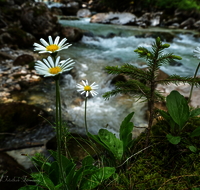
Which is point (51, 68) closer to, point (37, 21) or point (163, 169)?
point (163, 169)

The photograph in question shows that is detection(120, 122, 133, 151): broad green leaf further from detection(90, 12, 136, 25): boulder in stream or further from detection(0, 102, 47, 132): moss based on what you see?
detection(90, 12, 136, 25): boulder in stream

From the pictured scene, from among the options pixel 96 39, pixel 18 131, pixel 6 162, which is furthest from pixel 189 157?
pixel 96 39

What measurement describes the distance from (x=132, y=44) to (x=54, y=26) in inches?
170

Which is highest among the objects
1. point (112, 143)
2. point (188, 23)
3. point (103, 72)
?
point (188, 23)

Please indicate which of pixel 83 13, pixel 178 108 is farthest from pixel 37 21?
pixel 83 13

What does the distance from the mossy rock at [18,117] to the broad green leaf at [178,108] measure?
7.91ft

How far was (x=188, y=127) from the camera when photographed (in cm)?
153

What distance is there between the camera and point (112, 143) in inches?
49.3

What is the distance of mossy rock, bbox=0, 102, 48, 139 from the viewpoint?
2.70 m

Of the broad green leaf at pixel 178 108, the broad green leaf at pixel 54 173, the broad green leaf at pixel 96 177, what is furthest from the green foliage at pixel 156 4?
the broad green leaf at pixel 54 173

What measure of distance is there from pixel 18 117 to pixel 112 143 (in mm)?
2213

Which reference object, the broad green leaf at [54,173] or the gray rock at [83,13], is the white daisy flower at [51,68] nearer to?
the broad green leaf at [54,173]

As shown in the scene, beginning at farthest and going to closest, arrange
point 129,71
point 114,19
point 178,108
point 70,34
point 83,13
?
1. point 83,13
2. point 114,19
3. point 70,34
4. point 178,108
5. point 129,71

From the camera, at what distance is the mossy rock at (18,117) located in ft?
8.87
